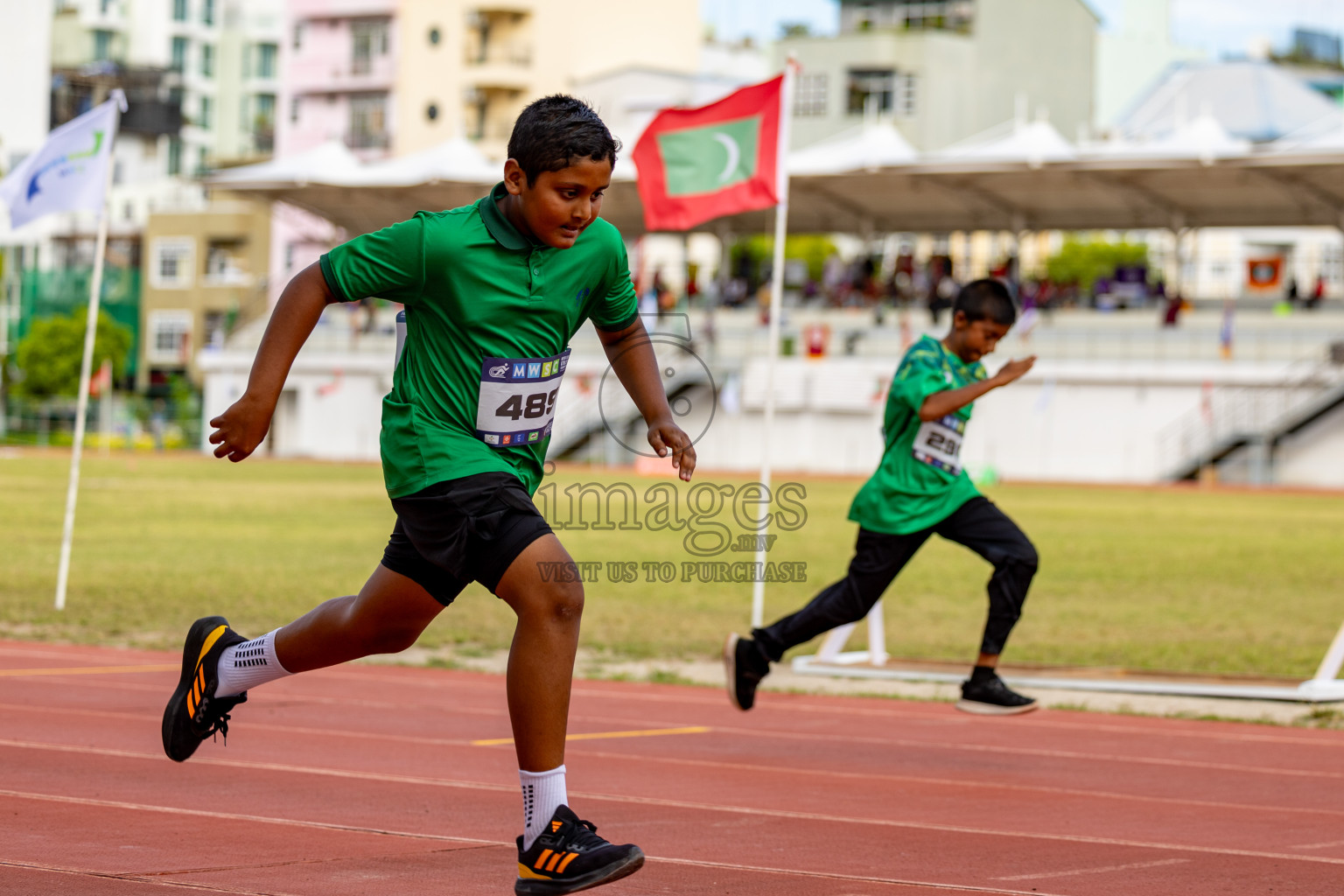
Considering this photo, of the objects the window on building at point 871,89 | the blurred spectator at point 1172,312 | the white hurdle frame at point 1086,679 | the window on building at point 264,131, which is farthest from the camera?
the window on building at point 264,131

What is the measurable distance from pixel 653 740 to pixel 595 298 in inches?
126

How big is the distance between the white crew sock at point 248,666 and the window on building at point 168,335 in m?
75.5

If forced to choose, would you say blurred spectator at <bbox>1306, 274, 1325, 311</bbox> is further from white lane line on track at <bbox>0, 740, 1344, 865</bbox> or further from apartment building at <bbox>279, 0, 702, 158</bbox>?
white lane line on track at <bbox>0, 740, 1344, 865</bbox>

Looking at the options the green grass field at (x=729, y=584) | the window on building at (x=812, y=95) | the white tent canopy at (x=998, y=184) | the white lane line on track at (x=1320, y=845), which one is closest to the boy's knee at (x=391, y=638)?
the white lane line on track at (x=1320, y=845)

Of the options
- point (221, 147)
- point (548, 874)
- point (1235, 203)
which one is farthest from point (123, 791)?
point (221, 147)

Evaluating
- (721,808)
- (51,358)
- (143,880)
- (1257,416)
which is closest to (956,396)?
(721,808)

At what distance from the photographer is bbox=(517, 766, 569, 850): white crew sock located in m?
4.00

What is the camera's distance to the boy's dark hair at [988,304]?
25.0 feet

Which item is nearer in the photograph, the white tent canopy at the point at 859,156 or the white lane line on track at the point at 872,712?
the white lane line on track at the point at 872,712

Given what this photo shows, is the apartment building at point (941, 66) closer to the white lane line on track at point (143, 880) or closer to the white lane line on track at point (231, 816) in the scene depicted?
the white lane line on track at point (231, 816)

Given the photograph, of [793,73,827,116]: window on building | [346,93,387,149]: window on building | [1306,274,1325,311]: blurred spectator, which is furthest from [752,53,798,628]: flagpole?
[346,93,387,149]: window on building

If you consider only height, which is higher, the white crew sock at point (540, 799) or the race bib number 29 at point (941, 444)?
the race bib number 29 at point (941, 444)

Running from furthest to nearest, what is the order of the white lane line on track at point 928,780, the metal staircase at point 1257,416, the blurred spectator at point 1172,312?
the blurred spectator at point 1172,312 → the metal staircase at point 1257,416 → the white lane line on track at point 928,780

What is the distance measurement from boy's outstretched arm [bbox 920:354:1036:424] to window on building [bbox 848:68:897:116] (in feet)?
222
